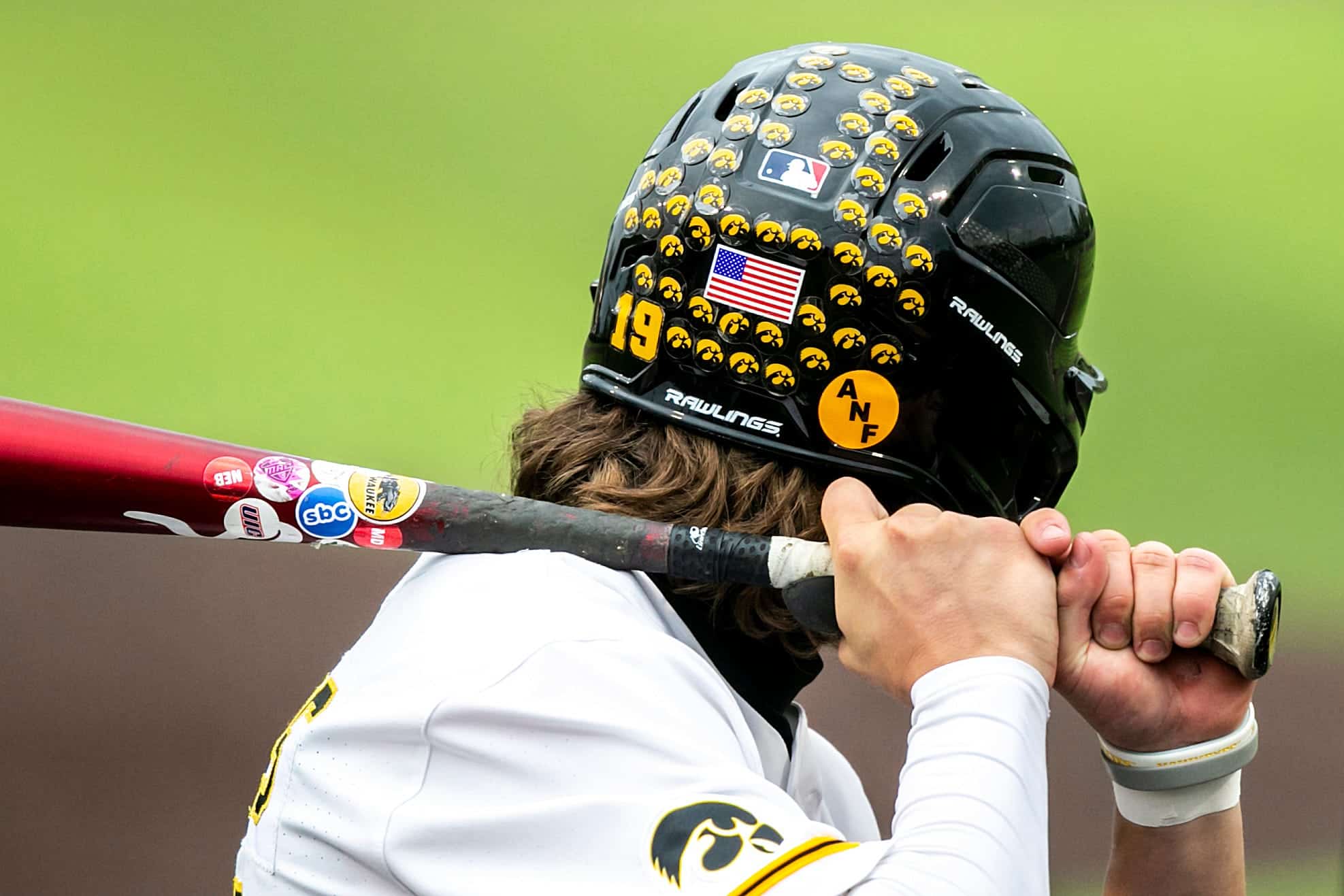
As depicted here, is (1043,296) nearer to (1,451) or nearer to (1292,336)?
(1,451)

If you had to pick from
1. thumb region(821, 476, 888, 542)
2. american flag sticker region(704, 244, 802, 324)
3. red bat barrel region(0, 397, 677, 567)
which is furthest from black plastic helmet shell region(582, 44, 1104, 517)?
red bat barrel region(0, 397, 677, 567)

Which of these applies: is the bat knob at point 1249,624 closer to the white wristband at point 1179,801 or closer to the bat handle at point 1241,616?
the bat handle at point 1241,616

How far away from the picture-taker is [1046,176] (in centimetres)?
170

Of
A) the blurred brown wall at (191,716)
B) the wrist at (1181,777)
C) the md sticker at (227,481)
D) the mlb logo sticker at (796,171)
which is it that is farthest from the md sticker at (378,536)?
the blurred brown wall at (191,716)

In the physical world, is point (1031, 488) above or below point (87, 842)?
above

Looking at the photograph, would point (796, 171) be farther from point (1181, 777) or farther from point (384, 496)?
point (1181, 777)

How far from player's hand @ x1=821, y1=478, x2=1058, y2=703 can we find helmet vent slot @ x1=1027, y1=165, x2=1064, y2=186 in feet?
2.06

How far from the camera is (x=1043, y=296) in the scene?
1.67m

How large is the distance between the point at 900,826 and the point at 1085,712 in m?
0.40

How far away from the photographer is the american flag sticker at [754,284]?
1562 mm

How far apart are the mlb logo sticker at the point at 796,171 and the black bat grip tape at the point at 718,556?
1.59 ft

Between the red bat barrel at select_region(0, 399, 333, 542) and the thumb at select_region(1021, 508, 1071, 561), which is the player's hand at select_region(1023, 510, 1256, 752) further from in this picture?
the red bat barrel at select_region(0, 399, 333, 542)

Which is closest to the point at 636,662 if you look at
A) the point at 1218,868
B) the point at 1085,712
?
the point at 1085,712

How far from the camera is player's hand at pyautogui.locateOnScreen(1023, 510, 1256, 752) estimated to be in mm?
1278
